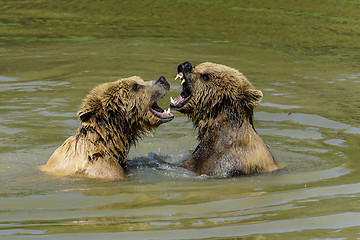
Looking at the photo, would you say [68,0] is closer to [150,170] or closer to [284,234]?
[150,170]

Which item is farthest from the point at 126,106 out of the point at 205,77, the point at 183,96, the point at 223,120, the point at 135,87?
the point at 223,120

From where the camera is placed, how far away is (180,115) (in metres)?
14.2

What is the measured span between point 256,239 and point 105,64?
11063mm

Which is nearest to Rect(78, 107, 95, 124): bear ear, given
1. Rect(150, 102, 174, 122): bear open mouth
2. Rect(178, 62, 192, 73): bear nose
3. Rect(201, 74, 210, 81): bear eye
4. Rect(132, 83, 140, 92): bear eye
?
Rect(132, 83, 140, 92): bear eye

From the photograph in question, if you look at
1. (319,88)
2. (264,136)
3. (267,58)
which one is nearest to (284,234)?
(264,136)

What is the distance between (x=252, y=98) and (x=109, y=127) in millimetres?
2060

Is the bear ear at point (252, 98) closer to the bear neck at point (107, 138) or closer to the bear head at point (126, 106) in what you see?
the bear head at point (126, 106)

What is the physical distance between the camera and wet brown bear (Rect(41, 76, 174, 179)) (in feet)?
32.6

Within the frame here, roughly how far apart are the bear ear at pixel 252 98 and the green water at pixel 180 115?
1.04m

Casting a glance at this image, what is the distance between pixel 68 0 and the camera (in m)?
24.5

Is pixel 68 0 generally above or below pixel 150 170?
above

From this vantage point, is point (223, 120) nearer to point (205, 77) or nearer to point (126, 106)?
point (205, 77)

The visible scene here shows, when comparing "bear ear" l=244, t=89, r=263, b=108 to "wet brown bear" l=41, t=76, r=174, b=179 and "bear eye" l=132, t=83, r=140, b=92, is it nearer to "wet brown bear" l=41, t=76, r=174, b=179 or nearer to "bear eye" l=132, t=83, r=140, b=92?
"wet brown bear" l=41, t=76, r=174, b=179

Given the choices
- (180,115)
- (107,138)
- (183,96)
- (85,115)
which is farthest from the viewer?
(180,115)
